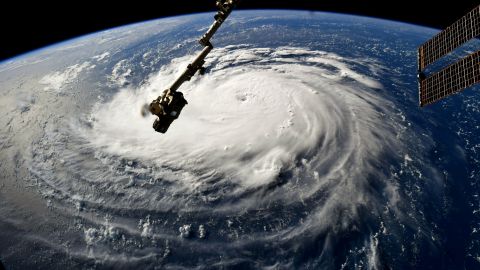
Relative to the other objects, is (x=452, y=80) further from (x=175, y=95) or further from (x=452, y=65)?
(x=175, y=95)

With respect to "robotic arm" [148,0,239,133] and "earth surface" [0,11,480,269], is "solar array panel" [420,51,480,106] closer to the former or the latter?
"earth surface" [0,11,480,269]

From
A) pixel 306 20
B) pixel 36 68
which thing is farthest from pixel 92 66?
pixel 306 20

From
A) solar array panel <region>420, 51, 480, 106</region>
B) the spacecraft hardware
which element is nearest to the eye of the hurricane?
solar array panel <region>420, 51, 480, 106</region>

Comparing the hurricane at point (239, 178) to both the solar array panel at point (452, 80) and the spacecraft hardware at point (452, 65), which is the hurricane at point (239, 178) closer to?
the solar array panel at point (452, 80)

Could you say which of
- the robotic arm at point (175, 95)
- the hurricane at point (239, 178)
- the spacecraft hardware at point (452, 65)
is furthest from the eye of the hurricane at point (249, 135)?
the robotic arm at point (175, 95)

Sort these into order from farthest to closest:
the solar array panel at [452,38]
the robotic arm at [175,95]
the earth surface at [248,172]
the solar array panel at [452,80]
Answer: the earth surface at [248,172] → the solar array panel at [452,38] → the solar array panel at [452,80] → the robotic arm at [175,95]
